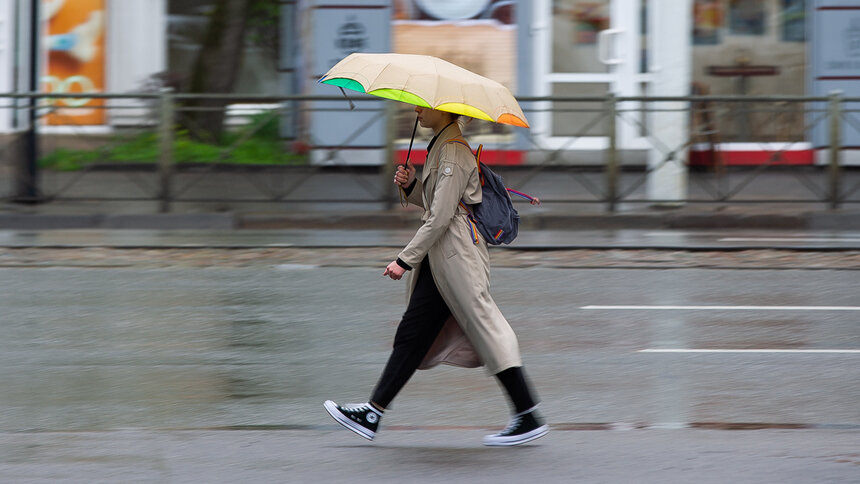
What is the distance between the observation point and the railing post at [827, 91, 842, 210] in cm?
1430

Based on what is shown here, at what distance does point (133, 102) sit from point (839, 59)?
981cm

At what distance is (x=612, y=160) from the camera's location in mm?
14375

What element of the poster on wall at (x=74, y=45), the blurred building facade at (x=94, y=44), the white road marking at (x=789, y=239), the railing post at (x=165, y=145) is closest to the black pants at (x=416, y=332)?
the white road marking at (x=789, y=239)

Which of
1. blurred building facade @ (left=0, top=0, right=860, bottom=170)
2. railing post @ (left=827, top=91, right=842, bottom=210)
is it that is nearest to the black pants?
railing post @ (left=827, top=91, right=842, bottom=210)

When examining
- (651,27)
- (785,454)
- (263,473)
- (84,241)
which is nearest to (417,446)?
(263,473)

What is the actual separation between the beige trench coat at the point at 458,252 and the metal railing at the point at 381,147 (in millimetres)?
9382

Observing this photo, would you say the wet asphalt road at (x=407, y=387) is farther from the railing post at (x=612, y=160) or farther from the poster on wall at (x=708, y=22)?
the poster on wall at (x=708, y=22)

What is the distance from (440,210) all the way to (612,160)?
9.78m

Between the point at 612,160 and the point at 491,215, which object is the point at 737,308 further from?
the point at 612,160

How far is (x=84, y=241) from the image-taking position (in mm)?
12359

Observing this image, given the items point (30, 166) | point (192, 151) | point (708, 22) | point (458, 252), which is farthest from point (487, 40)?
point (458, 252)

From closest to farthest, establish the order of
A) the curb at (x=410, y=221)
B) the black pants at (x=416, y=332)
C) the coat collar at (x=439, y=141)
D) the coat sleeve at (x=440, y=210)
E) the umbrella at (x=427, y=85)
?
1. the umbrella at (x=427, y=85)
2. the coat sleeve at (x=440, y=210)
3. the coat collar at (x=439, y=141)
4. the black pants at (x=416, y=332)
5. the curb at (x=410, y=221)

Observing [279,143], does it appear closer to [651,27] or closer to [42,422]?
[651,27]

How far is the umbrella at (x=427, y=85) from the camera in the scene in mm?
4746
